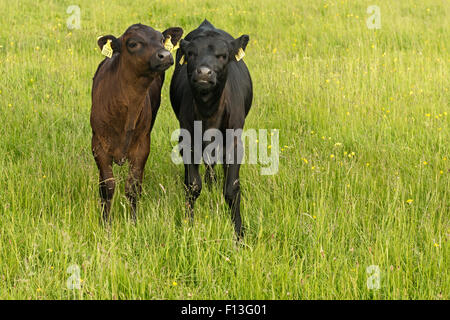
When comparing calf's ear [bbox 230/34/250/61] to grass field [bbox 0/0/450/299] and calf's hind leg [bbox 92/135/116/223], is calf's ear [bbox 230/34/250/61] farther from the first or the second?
calf's hind leg [bbox 92/135/116/223]

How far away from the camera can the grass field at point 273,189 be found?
142 inches

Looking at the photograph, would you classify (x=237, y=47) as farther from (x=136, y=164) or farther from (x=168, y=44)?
(x=136, y=164)

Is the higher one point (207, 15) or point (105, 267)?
point (207, 15)

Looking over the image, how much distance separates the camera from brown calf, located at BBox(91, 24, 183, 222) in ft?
14.0

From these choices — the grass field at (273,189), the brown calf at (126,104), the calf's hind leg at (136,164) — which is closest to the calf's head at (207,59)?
the brown calf at (126,104)

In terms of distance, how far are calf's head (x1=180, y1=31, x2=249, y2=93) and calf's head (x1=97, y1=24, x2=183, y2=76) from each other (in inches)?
10.3

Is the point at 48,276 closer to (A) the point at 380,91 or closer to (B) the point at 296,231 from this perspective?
(B) the point at 296,231

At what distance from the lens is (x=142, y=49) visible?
166 inches

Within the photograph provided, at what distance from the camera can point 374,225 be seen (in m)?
4.39

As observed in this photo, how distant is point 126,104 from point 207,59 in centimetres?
78

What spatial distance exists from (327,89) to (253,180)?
8.91ft

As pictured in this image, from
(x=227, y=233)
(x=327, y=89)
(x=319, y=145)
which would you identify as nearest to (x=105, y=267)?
(x=227, y=233)

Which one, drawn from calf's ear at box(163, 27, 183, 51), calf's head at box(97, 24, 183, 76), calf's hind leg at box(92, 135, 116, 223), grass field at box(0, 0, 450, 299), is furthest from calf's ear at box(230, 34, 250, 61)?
calf's hind leg at box(92, 135, 116, 223)

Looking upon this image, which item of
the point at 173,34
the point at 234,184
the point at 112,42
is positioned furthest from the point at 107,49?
the point at 234,184
